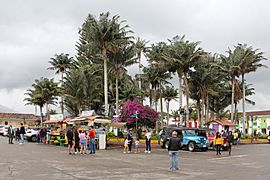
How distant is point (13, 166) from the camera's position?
15.3 meters

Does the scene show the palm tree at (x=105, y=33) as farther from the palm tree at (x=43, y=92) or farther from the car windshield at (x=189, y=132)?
the palm tree at (x=43, y=92)

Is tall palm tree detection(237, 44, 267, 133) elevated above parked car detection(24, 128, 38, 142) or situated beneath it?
elevated above

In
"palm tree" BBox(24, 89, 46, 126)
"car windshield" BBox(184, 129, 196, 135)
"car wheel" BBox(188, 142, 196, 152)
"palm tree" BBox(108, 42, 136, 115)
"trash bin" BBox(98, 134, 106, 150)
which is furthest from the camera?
"palm tree" BBox(24, 89, 46, 126)

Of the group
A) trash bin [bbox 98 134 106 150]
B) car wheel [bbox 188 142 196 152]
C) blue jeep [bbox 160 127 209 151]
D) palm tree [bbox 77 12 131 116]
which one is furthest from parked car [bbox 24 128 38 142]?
car wheel [bbox 188 142 196 152]

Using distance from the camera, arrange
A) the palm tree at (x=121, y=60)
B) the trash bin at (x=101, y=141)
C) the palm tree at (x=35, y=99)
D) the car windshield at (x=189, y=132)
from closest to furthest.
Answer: the trash bin at (x=101, y=141), the car windshield at (x=189, y=132), the palm tree at (x=121, y=60), the palm tree at (x=35, y=99)

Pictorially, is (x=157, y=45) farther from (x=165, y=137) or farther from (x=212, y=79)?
(x=165, y=137)

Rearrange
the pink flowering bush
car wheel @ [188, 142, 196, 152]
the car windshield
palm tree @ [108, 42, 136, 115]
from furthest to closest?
1. palm tree @ [108, 42, 136, 115]
2. the pink flowering bush
3. the car windshield
4. car wheel @ [188, 142, 196, 152]

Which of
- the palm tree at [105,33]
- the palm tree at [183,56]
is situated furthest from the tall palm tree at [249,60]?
the palm tree at [105,33]

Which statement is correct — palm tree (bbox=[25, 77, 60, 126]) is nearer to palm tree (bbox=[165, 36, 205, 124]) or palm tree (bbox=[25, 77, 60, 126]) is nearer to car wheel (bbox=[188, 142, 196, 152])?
palm tree (bbox=[165, 36, 205, 124])

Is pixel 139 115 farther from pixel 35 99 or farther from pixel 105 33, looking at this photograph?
pixel 35 99

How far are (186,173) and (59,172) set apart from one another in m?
4.77

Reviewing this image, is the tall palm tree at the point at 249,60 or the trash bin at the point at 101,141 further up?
the tall palm tree at the point at 249,60

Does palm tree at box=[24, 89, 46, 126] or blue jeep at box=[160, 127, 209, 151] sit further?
palm tree at box=[24, 89, 46, 126]

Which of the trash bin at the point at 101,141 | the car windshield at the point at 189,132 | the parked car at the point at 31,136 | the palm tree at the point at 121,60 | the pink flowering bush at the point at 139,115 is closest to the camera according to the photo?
the trash bin at the point at 101,141
